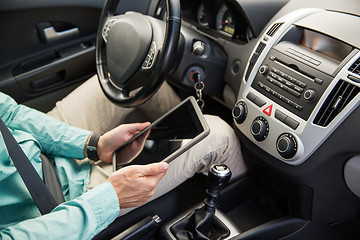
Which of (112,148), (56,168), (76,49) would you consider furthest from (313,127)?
(76,49)

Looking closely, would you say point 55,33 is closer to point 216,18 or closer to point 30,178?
point 216,18

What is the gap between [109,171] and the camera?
95 cm

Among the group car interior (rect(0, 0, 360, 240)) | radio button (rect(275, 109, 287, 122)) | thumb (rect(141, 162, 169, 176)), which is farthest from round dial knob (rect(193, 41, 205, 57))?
thumb (rect(141, 162, 169, 176))

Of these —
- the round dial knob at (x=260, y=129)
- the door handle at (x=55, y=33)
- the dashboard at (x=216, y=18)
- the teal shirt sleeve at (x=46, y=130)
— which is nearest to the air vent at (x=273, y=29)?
the dashboard at (x=216, y=18)

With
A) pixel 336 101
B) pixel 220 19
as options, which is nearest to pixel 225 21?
pixel 220 19

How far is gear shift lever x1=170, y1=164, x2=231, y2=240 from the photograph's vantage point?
875mm

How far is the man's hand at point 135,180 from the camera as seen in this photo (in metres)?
0.78

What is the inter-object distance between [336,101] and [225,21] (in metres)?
0.54

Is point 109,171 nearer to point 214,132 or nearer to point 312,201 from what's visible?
point 214,132

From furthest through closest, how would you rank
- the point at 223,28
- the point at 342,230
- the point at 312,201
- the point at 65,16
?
the point at 65,16, the point at 223,28, the point at 342,230, the point at 312,201

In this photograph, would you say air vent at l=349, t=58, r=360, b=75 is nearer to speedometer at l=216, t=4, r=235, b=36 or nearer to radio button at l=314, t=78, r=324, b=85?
radio button at l=314, t=78, r=324, b=85

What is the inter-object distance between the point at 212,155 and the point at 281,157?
177 mm

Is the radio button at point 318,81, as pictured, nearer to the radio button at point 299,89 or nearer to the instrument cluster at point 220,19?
the radio button at point 299,89

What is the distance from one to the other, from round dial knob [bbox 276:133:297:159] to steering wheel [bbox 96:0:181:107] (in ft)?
1.07
